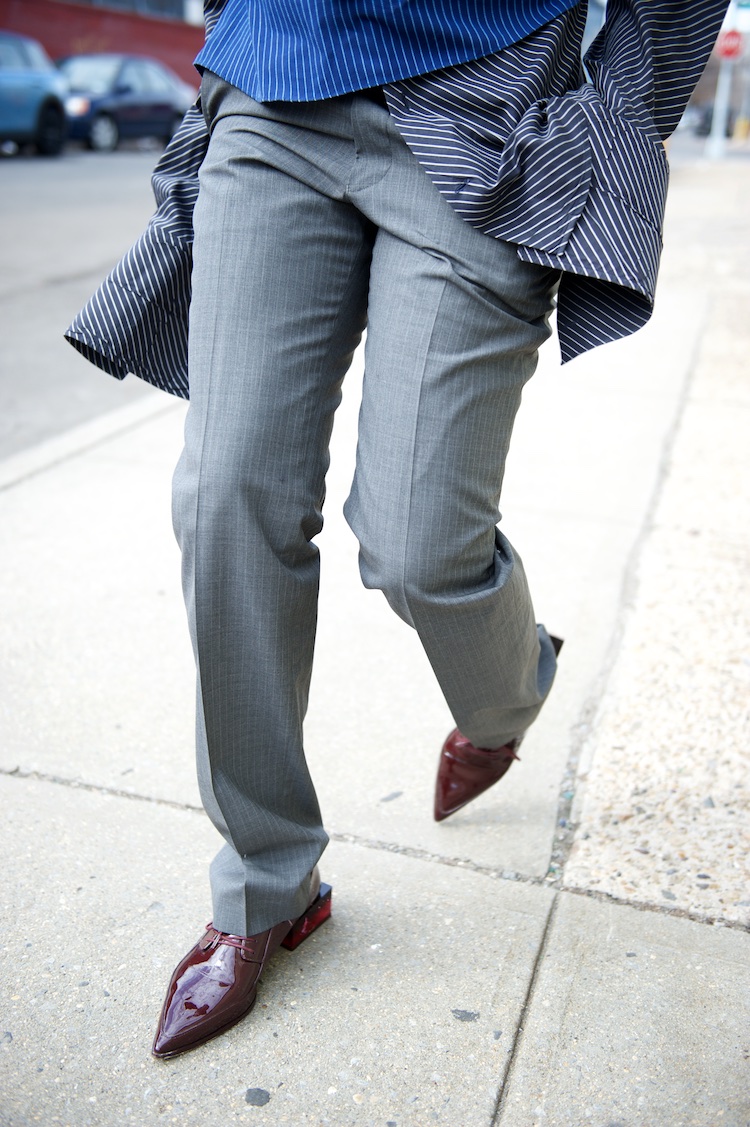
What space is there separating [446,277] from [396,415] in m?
0.19

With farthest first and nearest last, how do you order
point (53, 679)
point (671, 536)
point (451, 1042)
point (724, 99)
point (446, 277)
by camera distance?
point (724, 99) < point (671, 536) < point (53, 679) < point (451, 1042) < point (446, 277)

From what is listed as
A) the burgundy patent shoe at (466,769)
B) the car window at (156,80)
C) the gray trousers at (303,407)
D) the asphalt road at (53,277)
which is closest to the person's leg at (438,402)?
the gray trousers at (303,407)

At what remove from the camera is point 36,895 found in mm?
1865

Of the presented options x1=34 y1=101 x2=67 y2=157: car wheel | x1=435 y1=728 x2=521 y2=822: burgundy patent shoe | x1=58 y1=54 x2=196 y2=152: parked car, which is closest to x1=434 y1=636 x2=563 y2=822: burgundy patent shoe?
x1=435 y1=728 x2=521 y2=822: burgundy patent shoe

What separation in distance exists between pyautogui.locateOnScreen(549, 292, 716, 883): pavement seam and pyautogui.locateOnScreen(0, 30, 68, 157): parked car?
14.1 m

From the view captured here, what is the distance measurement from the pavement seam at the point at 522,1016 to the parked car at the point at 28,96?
1620 centimetres

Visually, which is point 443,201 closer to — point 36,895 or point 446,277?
point 446,277

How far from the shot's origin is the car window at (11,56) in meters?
15.6

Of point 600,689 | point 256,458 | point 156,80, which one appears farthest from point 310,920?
point 156,80

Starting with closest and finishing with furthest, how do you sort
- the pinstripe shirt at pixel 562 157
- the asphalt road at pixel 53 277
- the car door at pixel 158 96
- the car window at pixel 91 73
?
the pinstripe shirt at pixel 562 157 → the asphalt road at pixel 53 277 → the car window at pixel 91 73 → the car door at pixel 158 96

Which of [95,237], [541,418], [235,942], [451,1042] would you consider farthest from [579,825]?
[95,237]

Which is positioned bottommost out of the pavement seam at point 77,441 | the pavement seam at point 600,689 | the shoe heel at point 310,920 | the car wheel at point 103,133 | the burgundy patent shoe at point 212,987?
the car wheel at point 103,133

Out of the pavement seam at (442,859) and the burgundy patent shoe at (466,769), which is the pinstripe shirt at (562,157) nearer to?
the burgundy patent shoe at (466,769)

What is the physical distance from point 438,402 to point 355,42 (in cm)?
48
